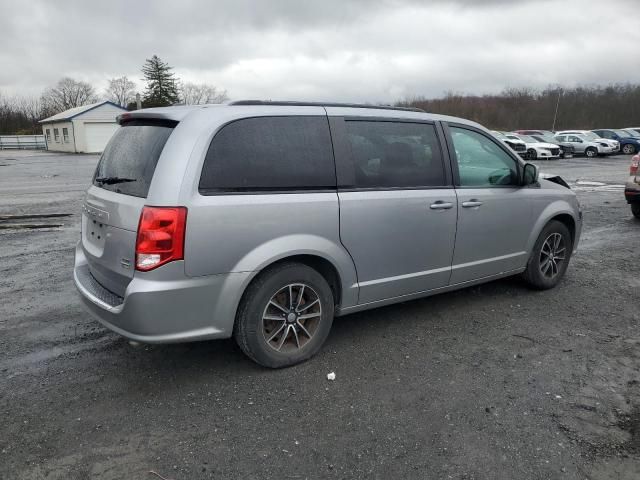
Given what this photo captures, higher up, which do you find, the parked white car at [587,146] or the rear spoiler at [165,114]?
the rear spoiler at [165,114]

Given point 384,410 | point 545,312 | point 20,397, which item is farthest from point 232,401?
point 545,312

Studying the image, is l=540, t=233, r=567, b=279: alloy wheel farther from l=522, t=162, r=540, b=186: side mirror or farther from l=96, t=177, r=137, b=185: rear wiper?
l=96, t=177, r=137, b=185: rear wiper

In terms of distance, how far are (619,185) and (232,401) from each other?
16248 millimetres

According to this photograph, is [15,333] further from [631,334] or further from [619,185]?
[619,185]

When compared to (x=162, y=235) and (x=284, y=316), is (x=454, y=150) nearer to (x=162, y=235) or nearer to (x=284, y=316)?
(x=284, y=316)

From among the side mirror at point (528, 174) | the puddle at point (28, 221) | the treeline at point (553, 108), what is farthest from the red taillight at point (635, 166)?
the treeline at point (553, 108)

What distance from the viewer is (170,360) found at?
3822mm

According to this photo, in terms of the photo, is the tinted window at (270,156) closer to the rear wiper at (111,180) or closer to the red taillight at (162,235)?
the red taillight at (162,235)

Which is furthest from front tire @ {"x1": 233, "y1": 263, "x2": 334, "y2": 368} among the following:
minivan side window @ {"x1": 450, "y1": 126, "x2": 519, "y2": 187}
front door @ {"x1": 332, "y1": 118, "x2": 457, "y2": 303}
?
minivan side window @ {"x1": 450, "y1": 126, "x2": 519, "y2": 187}

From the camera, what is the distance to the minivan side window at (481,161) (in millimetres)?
4504

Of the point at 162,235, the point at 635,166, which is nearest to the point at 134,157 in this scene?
the point at 162,235

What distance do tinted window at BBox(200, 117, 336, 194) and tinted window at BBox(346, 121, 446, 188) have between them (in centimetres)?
27

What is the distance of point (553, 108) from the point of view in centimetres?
6925

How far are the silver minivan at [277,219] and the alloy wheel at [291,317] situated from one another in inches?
0.4
